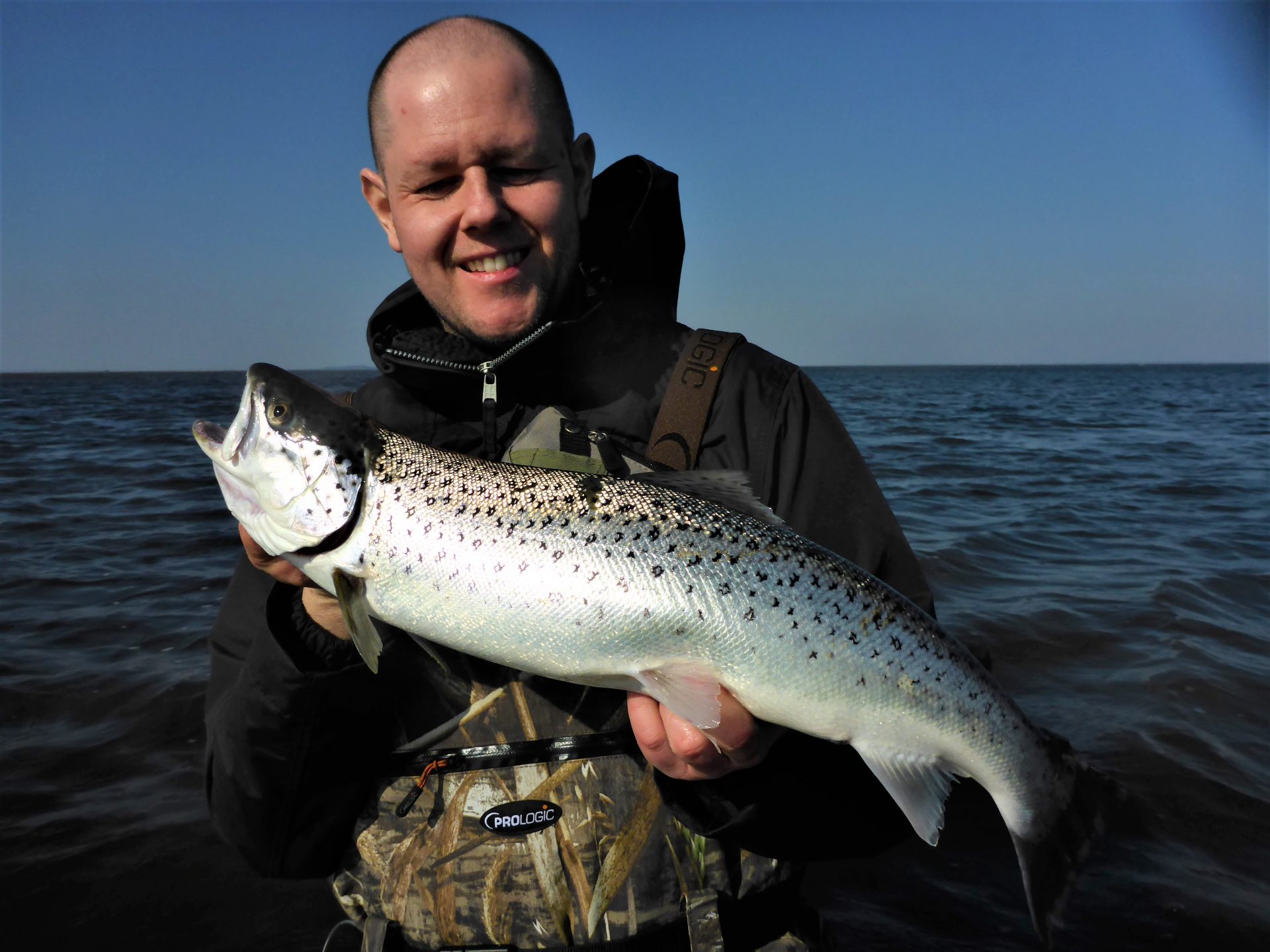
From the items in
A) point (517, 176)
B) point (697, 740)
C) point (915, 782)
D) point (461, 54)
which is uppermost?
point (461, 54)

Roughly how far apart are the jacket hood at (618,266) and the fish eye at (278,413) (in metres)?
0.49

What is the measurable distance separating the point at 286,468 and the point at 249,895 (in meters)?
3.45

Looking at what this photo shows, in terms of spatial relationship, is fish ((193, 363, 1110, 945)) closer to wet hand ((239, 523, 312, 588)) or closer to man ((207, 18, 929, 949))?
wet hand ((239, 523, 312, 588))

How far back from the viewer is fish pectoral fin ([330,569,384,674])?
7.72 feet

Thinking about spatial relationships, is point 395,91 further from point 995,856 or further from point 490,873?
point 995,856

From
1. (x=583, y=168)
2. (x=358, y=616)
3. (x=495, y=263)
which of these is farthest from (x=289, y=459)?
(x=583, y=168)

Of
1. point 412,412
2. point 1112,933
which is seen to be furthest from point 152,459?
point 1112,933

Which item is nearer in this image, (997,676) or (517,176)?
(517,176)

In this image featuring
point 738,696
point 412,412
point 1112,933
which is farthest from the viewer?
point 1112,933

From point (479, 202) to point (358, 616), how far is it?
4.62 feet

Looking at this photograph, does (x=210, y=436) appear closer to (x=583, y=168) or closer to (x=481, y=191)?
(x=481, y=191)

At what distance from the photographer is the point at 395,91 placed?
283 centimetres

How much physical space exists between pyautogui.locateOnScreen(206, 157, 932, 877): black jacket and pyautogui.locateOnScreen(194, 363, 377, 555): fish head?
29cm

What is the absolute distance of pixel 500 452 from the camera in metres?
3.03
